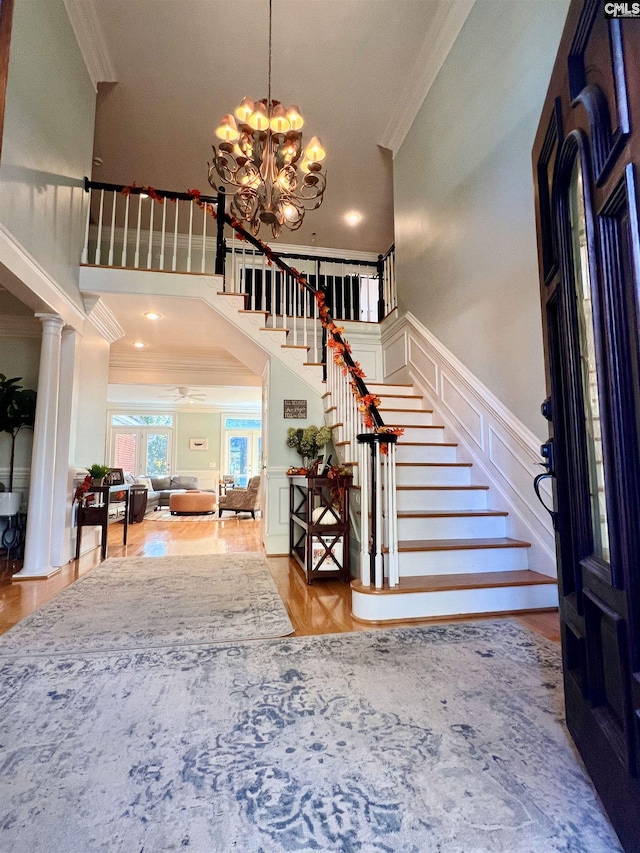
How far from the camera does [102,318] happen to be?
16.3ft

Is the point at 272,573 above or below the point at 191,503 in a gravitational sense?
below

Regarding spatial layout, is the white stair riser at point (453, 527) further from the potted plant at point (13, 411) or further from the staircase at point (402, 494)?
the potted plant at point (13, 411)

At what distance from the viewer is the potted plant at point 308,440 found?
15.7 ft

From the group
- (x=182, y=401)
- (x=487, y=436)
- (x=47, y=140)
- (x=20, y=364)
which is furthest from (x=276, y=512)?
(x=182, y=401)

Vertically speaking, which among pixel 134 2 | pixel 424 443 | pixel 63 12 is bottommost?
pixel 424 443

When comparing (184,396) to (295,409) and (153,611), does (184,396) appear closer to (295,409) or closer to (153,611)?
(295,409)

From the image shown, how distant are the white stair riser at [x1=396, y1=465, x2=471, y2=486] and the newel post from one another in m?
0.82

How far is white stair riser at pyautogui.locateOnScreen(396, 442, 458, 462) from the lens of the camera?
12.5ft

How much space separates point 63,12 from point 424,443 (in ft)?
17.1

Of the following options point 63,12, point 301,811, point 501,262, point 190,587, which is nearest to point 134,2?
point 63,12

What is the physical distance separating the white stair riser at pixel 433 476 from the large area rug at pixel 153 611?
4.61ft

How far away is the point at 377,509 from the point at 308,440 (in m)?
2.17

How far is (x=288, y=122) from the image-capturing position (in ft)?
11.7

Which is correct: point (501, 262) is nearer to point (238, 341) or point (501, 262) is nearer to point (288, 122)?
point (288, 122)
